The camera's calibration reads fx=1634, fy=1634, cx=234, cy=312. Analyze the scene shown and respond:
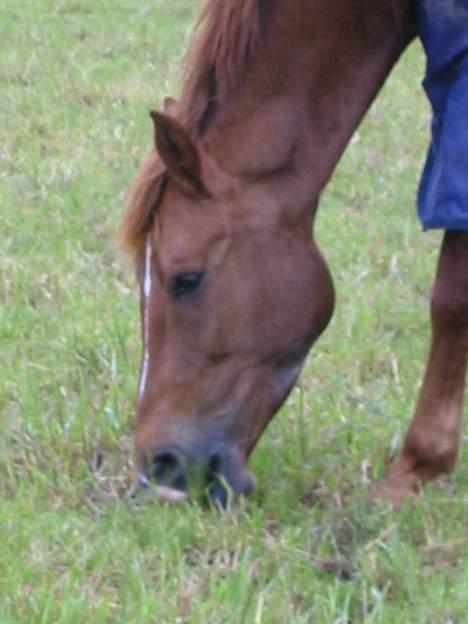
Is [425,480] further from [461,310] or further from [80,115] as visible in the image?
[80,115]

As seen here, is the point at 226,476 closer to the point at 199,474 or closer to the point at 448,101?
the point at 199,474

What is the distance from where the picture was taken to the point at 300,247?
346cm

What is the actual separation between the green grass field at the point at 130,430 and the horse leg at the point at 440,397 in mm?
67

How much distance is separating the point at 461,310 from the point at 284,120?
1.88 ft

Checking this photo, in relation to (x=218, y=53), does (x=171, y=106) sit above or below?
below

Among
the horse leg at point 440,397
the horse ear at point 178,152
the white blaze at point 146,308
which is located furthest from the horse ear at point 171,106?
the horse leg at point 440,397

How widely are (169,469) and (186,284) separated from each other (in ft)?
1.26

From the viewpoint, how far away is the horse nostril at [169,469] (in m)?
3.35

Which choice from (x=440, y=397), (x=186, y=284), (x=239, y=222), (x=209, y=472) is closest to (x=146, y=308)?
(x=186, y=284)

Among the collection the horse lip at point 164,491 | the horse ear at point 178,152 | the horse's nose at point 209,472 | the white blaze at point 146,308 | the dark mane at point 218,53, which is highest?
the dark mane at point 218,53

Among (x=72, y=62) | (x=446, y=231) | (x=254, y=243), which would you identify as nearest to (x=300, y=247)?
(x=254, y=243)

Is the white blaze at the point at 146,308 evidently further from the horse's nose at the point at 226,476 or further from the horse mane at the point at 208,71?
the horse's nose at the point at 226,476

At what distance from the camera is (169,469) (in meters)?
3.38

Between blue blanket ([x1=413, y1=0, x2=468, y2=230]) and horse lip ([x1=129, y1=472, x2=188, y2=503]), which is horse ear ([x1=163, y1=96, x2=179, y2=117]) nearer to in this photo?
blue blanket ([x1=413, y1=0, x2=468, y2=230])
